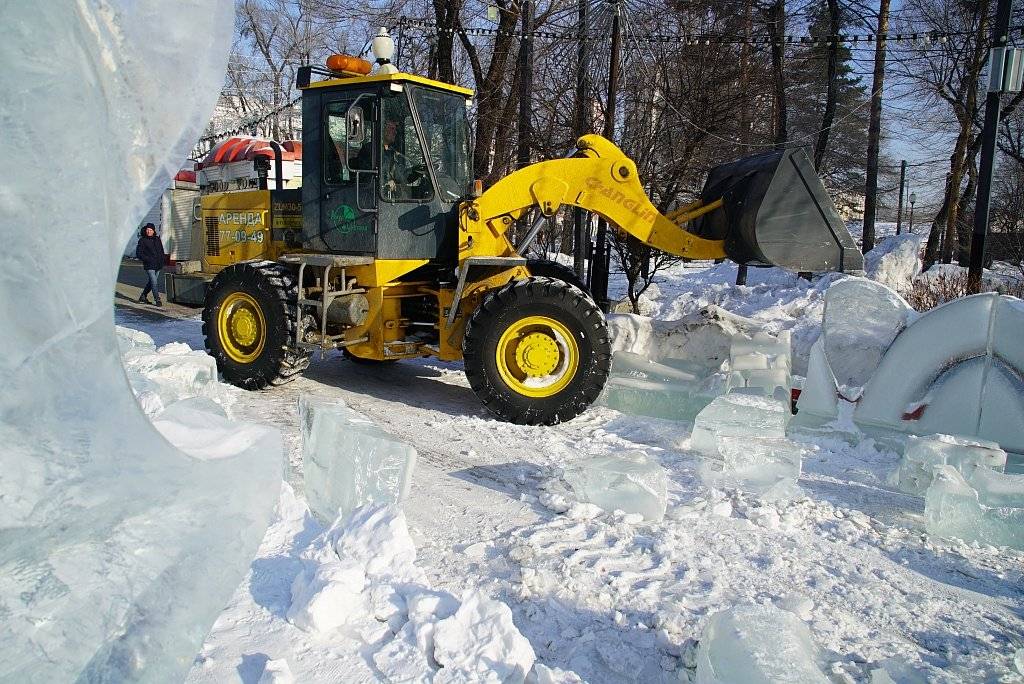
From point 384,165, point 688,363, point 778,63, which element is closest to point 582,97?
point 778,63

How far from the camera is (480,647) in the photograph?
276 cm

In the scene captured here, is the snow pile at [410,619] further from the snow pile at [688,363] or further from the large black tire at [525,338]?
the snow pile at [688,363]

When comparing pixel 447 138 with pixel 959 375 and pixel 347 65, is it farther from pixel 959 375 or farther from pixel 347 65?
pixel 959 375

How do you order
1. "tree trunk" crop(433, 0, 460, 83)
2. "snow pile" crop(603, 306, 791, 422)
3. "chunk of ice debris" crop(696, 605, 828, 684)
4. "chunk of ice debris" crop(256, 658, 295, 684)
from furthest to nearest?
"tree trunk" crop(433, 0, 460, 83), "snow pile" crop(603, 306, 791, 422), "chunk of ice debris" crop(696, 605, 828, 684), "chunk of ice debris" crop(256, 658, 295, 684)

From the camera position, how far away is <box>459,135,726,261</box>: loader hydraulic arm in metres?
6.93

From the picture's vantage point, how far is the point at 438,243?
7.16 meters

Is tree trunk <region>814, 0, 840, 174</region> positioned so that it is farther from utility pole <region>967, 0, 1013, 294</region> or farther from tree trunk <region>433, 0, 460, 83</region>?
tree trunk <region>433, 0, 460, 83</region>

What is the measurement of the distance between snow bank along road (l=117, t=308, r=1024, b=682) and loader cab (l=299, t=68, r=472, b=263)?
219 centimetres

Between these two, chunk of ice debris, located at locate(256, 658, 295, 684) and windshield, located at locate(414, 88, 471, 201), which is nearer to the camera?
chunk of ice debris, located at locate(256, 658, 295, 684)

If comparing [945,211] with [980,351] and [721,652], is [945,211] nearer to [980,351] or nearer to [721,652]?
[980,351]

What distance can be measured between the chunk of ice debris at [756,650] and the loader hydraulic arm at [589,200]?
436 cm

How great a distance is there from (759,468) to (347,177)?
4.38 meters

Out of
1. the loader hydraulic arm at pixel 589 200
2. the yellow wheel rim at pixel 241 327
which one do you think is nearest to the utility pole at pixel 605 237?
the loader hydraulic arm at pixel 589 200

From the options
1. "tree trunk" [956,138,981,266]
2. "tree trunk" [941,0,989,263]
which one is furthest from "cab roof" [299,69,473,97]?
"tree trunk" [956,138,981,266]
